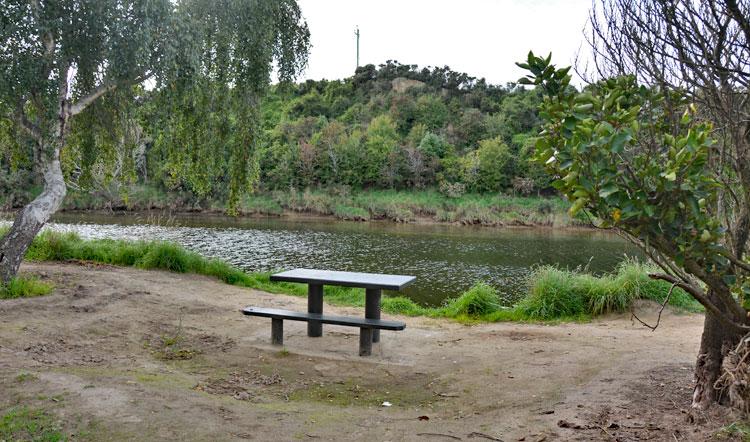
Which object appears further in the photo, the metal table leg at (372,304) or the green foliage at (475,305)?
the green foliage at (475,305)

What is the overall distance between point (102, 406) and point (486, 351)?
3933 mm

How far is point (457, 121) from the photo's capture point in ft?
169

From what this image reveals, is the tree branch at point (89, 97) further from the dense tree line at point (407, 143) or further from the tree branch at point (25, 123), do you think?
the dense tree line at point (407, 143)

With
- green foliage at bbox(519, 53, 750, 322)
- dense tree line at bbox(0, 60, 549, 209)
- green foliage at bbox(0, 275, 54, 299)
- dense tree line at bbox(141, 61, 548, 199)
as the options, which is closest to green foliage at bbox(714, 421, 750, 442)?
green foliage at bbox(519, 53, 750, 322)

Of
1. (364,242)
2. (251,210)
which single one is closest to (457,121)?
(251,210)

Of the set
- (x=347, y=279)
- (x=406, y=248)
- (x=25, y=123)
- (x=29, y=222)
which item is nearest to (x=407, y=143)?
(x=406, y=248)

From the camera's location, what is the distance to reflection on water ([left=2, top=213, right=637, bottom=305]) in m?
15.8

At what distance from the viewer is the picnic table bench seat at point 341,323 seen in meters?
5.75

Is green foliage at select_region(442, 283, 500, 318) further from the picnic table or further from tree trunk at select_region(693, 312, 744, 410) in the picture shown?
tree trunk at select_region(693, 312, 744, 410)

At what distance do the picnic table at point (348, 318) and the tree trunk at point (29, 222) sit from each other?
11.3 feet

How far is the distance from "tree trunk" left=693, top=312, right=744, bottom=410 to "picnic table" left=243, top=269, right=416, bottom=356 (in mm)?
2576

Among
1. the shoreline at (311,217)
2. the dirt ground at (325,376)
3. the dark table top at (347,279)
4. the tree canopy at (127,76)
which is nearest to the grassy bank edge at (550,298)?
the dirt ground at (325,376)

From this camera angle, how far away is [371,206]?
3947 cm

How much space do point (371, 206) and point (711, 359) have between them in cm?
3567
